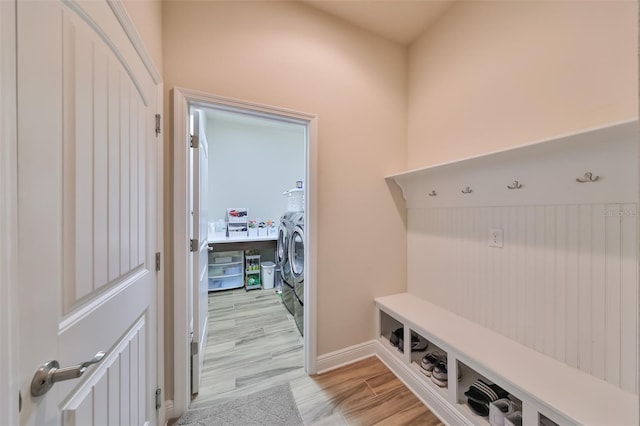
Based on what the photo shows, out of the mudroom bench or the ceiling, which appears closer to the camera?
the mudroom bench

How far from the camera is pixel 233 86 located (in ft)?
4.88

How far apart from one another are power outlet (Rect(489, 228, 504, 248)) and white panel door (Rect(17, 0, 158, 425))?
195 cm

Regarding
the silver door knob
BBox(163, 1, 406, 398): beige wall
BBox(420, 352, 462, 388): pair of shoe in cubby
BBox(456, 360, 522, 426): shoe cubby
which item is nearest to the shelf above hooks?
BBox(163, 1, 406, 398): beige wall

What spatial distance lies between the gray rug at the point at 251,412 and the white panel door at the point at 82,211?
1.46 ft

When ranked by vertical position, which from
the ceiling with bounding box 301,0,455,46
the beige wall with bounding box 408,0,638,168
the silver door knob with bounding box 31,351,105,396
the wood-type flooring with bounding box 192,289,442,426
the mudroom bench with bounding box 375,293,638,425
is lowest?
the wood-type flooring with bounding box 192,289,442,426

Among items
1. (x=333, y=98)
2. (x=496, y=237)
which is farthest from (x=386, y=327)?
(x=333, y=98)

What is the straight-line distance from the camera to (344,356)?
72.3 inches

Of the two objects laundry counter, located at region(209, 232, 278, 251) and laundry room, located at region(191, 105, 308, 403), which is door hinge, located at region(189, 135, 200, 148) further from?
laundry counter, located at region(209, 232, 278, 251)

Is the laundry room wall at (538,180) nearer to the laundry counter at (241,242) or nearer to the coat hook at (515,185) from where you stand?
the coat hook at (515,185)

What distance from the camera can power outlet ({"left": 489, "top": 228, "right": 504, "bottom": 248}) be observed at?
1.41 metres

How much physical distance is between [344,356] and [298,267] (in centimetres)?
98

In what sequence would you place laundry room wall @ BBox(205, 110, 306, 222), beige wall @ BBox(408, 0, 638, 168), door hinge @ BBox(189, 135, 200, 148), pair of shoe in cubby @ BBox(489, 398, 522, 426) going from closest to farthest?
beige wall @ BBox(408, 0, 638, 168), pair of shoe in cubby @ BBox(489, 398, 522, 426), door hinge @ BBox(189, 135, 200, 148), laundry room wall @ BBox(205, 110, 306, 222)

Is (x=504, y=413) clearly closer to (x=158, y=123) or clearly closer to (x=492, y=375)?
(x=492, y=375)

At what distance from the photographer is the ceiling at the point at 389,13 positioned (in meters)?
1.69
